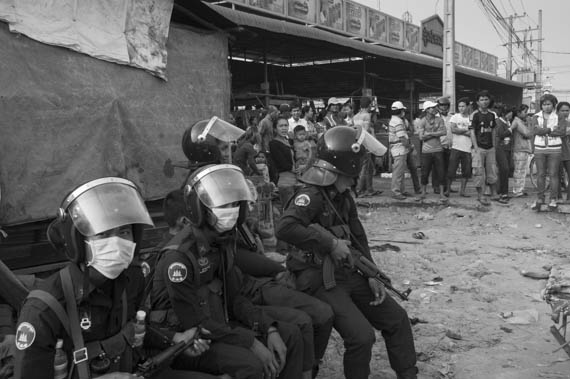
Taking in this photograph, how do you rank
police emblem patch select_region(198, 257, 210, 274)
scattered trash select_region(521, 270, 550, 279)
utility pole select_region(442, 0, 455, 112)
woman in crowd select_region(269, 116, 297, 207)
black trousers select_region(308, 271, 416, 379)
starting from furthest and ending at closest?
1. utility pole select_region(442, 0, 455, 112)
2. woman in crowd select_region(269, 116, 297, 207)
3. scattered trash select_region(521, 270, 550, 279)
4. black trousers select_region(308, 271, 416, 379)
5. police emblem patch select_region(198, 257, 210, 274)

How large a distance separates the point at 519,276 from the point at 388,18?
717 inches

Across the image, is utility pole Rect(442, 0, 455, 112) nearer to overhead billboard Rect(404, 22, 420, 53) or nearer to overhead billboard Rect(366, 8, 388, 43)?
overhead billboard Rect(366, 8, 388, 43)

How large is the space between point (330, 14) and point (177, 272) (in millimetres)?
16921

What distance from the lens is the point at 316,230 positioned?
3.38m

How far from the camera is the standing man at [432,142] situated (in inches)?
378

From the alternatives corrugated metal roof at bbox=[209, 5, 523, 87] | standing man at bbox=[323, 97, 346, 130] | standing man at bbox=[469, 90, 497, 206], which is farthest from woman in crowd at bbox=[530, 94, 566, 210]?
corrugated metal roof at bbox=[209, 5, 523, 87]

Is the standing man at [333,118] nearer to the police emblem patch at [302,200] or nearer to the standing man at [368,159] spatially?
the standing man at [368,159]

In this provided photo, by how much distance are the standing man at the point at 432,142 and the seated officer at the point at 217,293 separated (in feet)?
23.4

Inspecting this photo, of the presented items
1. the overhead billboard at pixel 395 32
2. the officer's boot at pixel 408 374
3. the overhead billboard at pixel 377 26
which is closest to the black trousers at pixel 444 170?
the officer's boot at pixel 408 374

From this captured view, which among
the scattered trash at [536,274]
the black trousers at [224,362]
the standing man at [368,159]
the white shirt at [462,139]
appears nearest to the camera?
the black trousers at [224,362]

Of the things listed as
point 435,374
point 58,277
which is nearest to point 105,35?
point 58,277

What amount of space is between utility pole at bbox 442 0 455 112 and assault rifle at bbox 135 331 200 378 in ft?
38.2

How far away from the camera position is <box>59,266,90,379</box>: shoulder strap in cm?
210

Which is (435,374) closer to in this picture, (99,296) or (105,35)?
(99,296)
